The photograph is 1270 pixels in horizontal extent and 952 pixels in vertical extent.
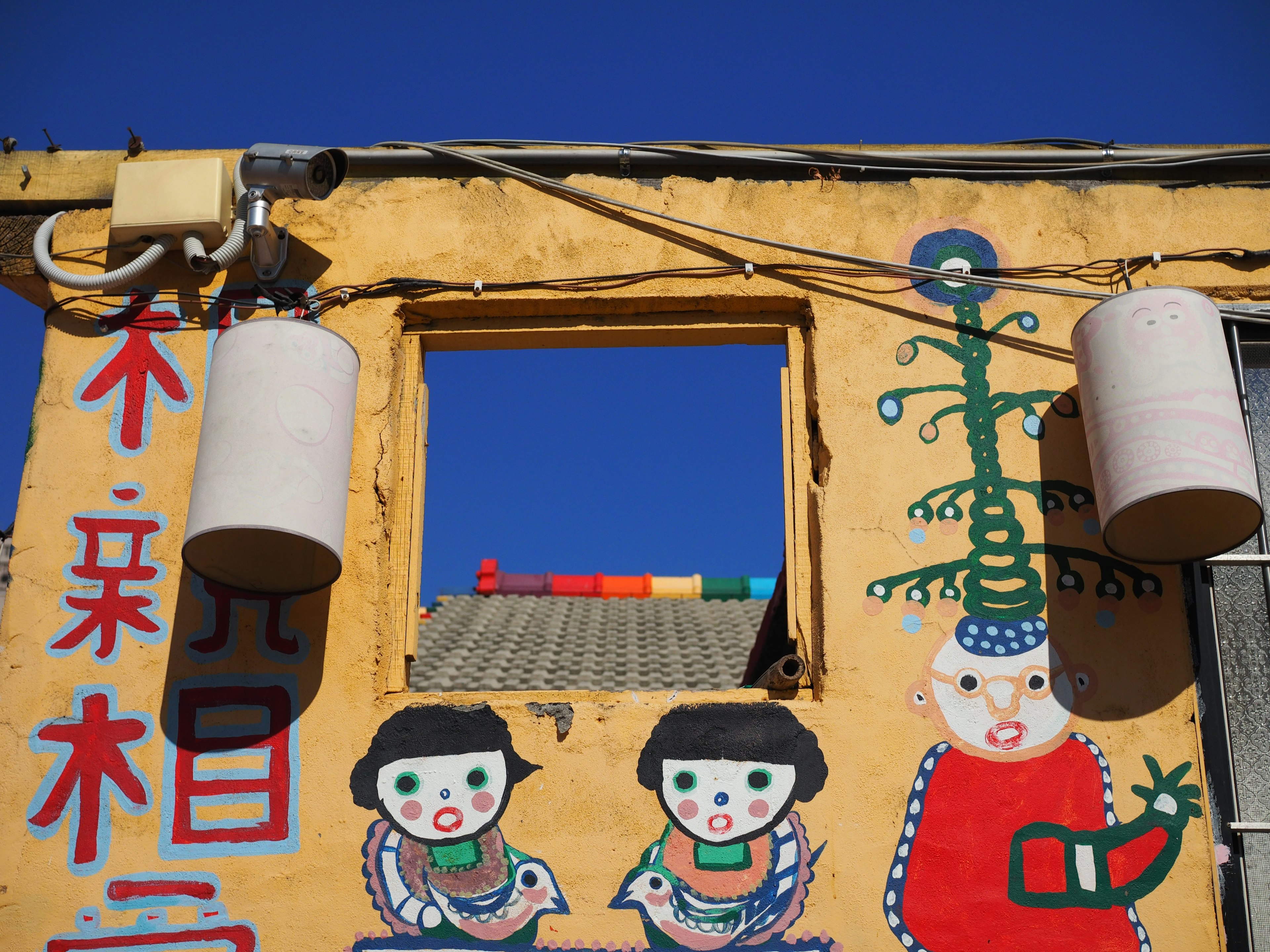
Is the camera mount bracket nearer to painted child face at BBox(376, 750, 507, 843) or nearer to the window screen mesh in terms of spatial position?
painted child face at BBox(376, 750, 507, 843)

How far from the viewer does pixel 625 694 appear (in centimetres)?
385

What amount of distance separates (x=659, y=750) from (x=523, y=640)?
274 inches

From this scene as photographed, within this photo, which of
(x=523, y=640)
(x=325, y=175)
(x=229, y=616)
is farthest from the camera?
(x=523, y=640)

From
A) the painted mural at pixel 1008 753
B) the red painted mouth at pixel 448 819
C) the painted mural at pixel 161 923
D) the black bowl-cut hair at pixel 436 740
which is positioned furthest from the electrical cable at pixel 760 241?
the painted mural at pixel 161 923

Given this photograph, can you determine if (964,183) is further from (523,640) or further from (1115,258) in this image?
(523,640)

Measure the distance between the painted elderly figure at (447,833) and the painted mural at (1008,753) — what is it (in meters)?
1.18

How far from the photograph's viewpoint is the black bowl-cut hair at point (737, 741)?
3.68m

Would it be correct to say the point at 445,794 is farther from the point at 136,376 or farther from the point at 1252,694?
the point at 1252,694

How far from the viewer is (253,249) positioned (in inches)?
170

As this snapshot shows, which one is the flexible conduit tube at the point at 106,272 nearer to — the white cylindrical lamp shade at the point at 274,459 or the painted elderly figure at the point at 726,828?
the white cylindrical lamp shade at the point at 274,459

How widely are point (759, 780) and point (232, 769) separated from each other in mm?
1701

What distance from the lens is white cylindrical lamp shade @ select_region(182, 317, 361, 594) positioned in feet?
11.4

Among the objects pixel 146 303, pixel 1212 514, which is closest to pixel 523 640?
pixel 146 303

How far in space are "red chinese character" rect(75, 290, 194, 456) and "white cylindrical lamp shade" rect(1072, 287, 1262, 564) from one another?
124 inches
